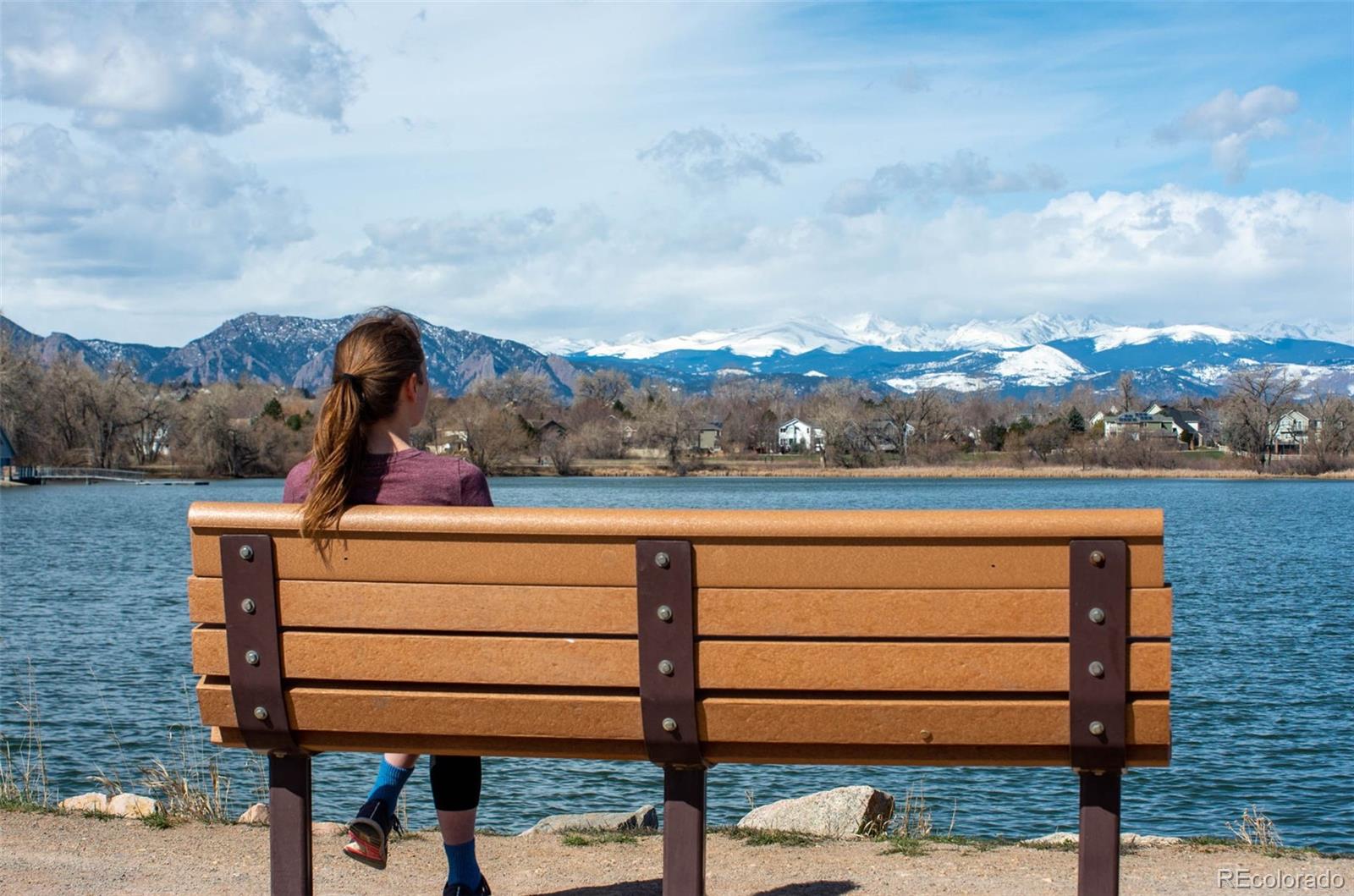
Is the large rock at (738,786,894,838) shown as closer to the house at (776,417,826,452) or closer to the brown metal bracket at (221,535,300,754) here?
the brown metal bracket at (221,535,300,754)

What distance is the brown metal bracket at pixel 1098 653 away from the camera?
3.59 meters

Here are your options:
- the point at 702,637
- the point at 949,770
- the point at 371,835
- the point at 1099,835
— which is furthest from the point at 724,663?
the point at 949,770

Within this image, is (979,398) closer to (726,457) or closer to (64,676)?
(726,457)

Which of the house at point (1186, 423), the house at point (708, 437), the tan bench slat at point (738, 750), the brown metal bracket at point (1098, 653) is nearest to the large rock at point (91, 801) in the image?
the tan bench slat at point (738, 750)

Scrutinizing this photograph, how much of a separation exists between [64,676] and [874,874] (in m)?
17.6

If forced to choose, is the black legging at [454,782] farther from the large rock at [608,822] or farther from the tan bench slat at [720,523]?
the large rock at [608,822]

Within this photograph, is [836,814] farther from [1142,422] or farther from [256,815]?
[1142,422]

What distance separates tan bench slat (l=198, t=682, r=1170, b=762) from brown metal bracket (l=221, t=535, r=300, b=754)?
0.06 metres

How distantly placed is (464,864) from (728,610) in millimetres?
1696

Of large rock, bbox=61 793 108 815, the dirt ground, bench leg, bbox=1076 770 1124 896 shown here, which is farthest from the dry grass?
bench leg, bbox=1076 770 1124 896

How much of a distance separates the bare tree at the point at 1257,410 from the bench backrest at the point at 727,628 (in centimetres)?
12363

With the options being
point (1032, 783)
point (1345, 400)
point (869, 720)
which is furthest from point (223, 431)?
point (869, 720)

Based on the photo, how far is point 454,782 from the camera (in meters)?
4.62

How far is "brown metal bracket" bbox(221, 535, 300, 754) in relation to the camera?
395cm
